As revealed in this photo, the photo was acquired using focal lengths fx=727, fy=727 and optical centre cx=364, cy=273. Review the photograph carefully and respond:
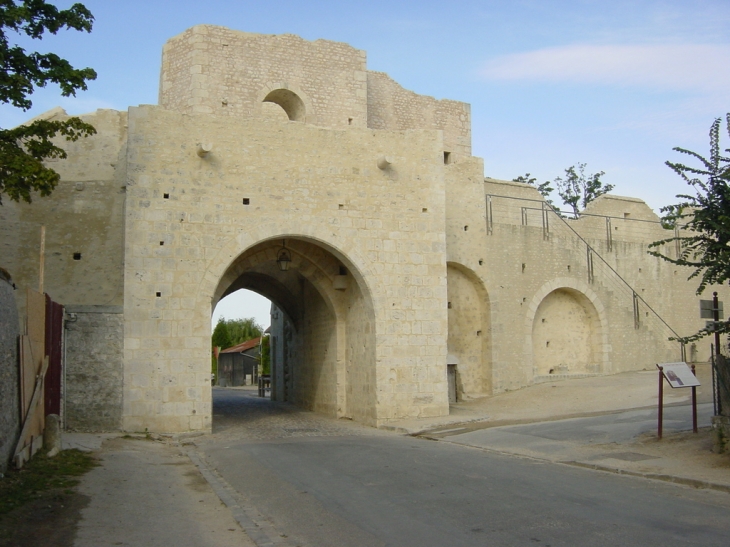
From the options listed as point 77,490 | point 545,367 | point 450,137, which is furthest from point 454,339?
point 77,490

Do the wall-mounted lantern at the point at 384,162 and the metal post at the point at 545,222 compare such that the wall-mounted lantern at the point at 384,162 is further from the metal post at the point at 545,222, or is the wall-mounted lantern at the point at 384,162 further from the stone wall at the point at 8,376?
the stone wall at the point at 8,376

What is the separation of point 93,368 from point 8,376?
5.27 metres

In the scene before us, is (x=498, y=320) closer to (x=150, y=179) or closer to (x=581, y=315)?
(x=581, y=315)

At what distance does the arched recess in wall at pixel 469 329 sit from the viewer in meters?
19.7

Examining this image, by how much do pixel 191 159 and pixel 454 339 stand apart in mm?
8995

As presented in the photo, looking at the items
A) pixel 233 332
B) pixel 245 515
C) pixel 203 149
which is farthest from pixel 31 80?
pixel 233 332

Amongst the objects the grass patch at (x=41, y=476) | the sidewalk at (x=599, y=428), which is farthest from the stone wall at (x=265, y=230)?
the grass patch at (x=41, y=476)

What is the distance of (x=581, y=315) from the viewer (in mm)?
22219

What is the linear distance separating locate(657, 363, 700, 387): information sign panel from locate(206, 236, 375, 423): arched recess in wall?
6341mm

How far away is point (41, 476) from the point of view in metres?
7.88

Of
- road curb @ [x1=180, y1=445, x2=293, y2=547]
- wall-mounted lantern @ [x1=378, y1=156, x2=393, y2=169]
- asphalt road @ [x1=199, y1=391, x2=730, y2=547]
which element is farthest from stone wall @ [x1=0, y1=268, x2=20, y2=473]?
wall-mounted lantern @ [x1=378, y1=156, x2=393, y2=169]

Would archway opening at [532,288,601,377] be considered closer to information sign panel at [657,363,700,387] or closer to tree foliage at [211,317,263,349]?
information sign panel at [657,363,700,387]

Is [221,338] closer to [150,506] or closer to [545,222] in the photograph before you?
[545,222]

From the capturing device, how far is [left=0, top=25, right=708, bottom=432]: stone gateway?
535 inches
